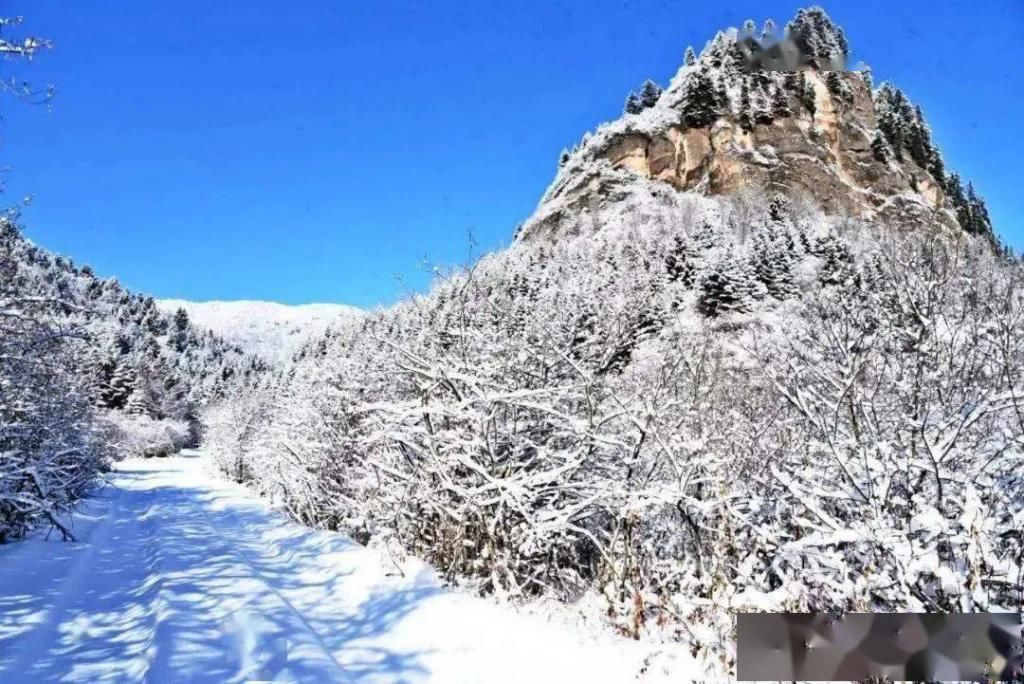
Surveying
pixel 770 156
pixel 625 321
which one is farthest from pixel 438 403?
pixel 770 156

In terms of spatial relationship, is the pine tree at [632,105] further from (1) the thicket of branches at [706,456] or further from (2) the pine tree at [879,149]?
(1) the thicket of branches at [706,456]

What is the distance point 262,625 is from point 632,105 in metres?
102

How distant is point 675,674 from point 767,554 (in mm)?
1843

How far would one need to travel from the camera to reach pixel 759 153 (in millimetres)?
76500

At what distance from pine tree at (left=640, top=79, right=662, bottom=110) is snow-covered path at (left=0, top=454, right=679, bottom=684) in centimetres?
9766

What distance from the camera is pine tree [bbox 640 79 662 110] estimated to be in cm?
9612

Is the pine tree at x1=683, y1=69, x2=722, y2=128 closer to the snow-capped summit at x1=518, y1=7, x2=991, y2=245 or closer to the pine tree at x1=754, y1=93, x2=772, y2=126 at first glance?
the snow-capped summit at x1=518, y1=7, x2=991, y2=245

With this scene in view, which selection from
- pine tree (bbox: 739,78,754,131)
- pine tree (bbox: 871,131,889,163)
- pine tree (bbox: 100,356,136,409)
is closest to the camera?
pine tree (bbox: 100,356,136,409)

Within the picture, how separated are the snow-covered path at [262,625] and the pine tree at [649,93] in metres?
97.7

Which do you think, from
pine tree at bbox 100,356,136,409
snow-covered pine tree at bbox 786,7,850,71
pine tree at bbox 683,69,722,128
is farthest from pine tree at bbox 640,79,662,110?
pine tree at bbox 100,356,136,409

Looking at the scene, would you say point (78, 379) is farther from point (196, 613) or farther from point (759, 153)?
point (759, 153)

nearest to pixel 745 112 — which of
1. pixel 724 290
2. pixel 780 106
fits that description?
pixel 780 106

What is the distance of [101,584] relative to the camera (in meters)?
8.97

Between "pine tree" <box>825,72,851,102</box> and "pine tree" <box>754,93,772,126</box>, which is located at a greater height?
"pine tree" <box>825,72,851,102</box>
